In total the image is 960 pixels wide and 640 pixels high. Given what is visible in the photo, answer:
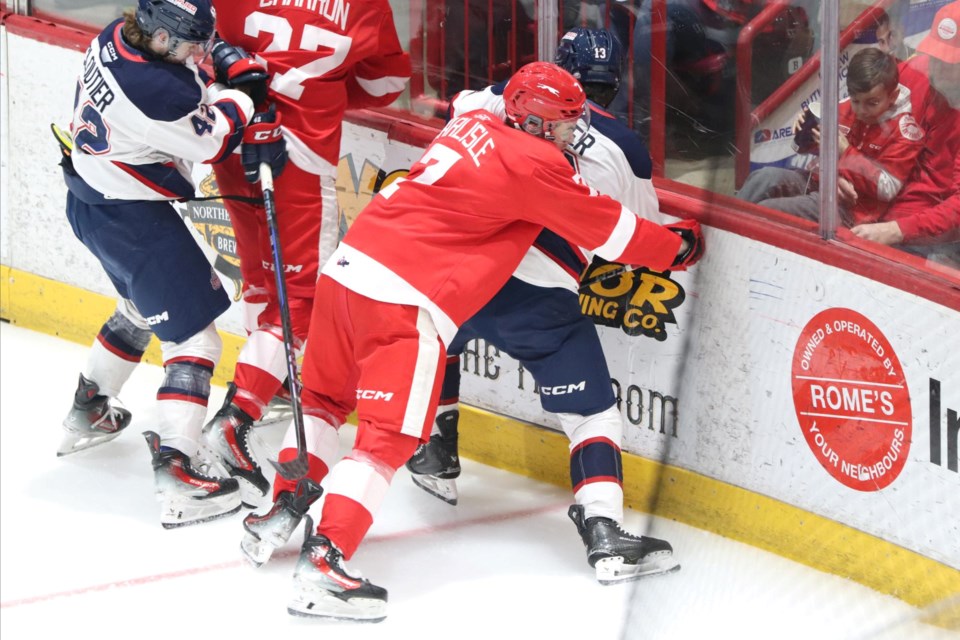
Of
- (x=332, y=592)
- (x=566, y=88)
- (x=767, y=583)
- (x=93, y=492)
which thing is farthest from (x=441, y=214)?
(x=93, y=492)

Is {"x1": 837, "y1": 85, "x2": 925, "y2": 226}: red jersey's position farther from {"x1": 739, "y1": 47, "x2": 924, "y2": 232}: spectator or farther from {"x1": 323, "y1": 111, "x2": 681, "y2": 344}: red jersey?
{"x1": 323, "y1": 111, "x2": 681, "y2": 344}: red jersey

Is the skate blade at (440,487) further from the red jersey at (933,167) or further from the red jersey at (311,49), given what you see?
the red jersey at (933,167)

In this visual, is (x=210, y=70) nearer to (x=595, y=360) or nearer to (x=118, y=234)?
(x=118, y=234)

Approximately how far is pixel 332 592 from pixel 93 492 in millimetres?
1066

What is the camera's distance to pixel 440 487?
12.4 ft

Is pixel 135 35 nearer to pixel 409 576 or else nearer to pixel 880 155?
pixel 409 576

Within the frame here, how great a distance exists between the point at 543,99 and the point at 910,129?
2.54ft

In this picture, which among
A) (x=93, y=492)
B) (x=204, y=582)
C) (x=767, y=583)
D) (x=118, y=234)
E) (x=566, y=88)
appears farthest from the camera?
(x=93, y=492)

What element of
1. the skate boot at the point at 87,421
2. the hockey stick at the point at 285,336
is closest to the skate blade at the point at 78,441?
the skate boot at the point at 87,421

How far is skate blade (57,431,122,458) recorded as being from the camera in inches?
161

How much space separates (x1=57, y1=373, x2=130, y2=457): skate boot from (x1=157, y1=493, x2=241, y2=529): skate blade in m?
0.53

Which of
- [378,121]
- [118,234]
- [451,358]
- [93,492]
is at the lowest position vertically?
[93,492]

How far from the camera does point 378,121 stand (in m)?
4.02

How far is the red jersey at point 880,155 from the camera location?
2.96 meters
